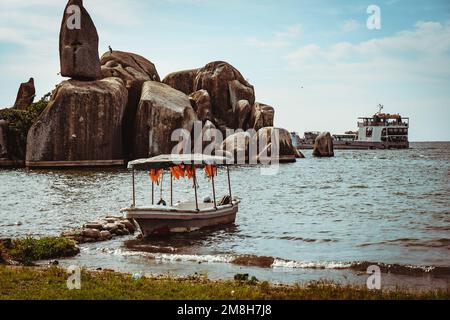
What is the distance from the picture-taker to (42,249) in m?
17.8

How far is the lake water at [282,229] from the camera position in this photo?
1700 centimetres

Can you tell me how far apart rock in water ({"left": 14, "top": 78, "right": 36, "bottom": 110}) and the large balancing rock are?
18917 mm

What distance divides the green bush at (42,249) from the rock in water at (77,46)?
51.5 meters

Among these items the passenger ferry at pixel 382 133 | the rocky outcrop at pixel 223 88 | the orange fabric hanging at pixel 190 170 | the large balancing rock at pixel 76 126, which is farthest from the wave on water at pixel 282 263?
the passenger ferry at pixel 382 133

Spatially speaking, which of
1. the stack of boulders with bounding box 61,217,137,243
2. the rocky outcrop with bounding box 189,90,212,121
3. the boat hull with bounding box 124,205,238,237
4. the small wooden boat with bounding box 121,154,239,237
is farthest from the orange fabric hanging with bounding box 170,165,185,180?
the rocky outcrop with bounding box 189,90,212,121

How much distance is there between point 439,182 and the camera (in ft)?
168

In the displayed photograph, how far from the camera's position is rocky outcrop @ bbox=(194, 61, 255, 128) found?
302 feet

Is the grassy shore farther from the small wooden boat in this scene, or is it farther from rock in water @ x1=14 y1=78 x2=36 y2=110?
rock in water @ x1=14 y1=78 x2=36 y2=110

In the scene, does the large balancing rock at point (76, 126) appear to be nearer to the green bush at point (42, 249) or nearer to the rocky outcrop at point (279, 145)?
the rocky outcrop at point (279, 145)

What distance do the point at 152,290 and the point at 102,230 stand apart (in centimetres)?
1215

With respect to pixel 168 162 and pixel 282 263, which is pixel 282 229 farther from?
pixel 282 263

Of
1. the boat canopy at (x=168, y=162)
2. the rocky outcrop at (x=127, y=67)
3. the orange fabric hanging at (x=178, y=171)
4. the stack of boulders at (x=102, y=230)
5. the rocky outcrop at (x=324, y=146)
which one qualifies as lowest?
the stack of boulders at (x=102, y=230)

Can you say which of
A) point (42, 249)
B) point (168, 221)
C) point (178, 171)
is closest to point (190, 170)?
point (178, 171)
